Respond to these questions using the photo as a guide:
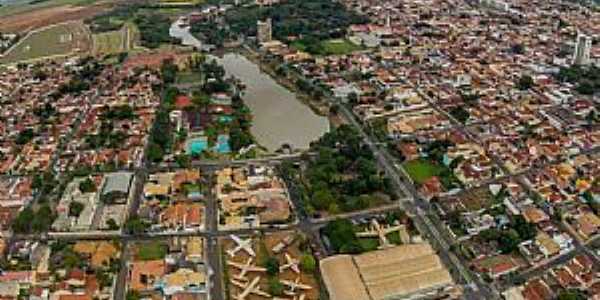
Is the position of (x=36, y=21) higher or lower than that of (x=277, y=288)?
higher

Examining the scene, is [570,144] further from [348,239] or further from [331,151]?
[348,239]

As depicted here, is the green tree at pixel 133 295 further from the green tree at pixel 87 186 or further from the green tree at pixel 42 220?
the green tree at pixel 87 186

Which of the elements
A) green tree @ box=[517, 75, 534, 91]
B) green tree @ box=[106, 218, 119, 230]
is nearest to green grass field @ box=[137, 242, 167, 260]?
green tree @ box=[106, 218, 119, 230]

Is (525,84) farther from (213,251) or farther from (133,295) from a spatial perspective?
(133,295)

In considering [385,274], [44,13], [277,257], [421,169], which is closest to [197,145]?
[277,257]

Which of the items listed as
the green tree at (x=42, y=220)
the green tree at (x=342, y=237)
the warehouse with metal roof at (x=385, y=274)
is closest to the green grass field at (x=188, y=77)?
the green tree at (x=42, y=220)

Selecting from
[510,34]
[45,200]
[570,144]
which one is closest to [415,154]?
[570,144]
